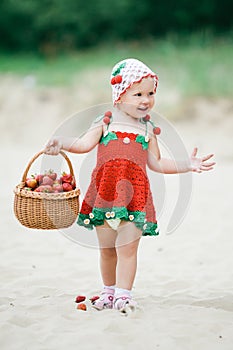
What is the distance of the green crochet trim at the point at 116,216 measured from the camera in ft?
9.88

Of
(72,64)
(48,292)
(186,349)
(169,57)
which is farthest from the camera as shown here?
(72,64)

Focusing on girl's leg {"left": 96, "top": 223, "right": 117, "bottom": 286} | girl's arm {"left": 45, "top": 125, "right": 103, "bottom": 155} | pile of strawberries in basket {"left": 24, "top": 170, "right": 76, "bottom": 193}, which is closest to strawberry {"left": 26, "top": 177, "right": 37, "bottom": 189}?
pile of strawberries in basket {"left": 24, "top": 170, "right": 76, "bottom": 193}

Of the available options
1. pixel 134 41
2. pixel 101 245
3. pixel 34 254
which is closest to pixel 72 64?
pixel 134 41

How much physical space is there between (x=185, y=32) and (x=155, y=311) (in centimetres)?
1347

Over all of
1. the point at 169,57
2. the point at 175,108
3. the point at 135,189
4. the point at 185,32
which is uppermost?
the point at 185,32

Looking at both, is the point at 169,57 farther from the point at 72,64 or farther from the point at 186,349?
the point at 186,349

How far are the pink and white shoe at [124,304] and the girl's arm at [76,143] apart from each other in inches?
29.5

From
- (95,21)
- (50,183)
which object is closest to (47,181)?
(50,183)

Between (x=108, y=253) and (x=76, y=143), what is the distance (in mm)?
596

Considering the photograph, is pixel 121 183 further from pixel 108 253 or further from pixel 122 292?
pixel 122 292

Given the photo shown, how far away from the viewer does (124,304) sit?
10.3 ft

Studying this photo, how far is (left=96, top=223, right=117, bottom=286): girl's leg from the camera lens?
3141mm

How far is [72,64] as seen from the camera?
1483 cm

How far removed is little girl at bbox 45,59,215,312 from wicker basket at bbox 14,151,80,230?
0.31 ft
